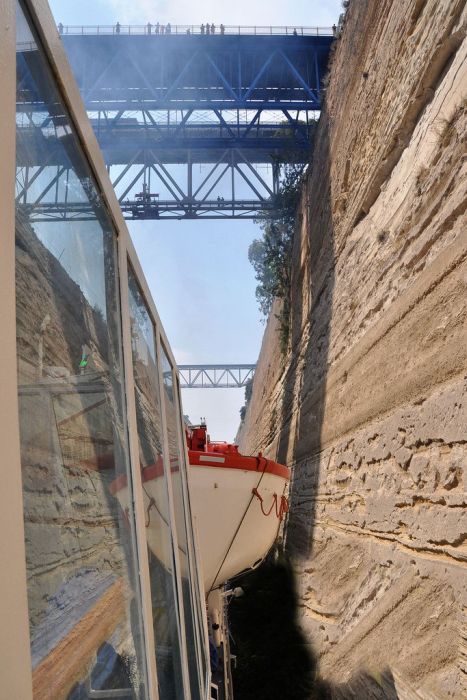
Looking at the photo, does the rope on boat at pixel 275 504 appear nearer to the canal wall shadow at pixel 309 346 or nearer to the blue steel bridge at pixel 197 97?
the canal wall shadow at pixel 309 346

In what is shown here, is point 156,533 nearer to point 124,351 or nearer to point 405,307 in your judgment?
point 124,351

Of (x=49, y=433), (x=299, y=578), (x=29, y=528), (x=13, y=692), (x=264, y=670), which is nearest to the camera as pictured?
(x=13, y=692)

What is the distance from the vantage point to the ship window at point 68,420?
87 cm

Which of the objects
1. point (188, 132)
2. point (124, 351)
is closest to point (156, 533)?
point (124, 351)

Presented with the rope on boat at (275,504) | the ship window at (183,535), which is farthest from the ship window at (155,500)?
the rope on boat at (275,504)

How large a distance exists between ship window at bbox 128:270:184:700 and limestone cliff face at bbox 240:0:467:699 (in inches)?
72.5

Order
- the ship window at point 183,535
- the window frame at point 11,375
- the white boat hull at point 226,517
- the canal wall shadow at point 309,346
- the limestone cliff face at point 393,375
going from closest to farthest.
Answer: the window frame at point 11,375 < the ship window at point 183,535 < the limestone cliff face at point 393,375 < the white boat hull at point 226,517 < the canal wall shadow at point 309,346

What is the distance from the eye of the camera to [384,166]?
18.1ft

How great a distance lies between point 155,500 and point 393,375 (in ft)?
9.72

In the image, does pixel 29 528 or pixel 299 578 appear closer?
pixel 29 528

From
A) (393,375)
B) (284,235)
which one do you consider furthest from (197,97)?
(393,375)

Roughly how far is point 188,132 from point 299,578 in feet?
38.8

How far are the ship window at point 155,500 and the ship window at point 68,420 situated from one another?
241 millimetres

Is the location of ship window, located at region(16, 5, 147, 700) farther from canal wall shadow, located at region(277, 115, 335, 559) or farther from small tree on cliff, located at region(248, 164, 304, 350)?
small tree on cliff, located at region(248, 164, 304, 350)
